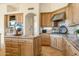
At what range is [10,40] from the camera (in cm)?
240

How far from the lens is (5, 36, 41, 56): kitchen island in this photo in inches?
94.9

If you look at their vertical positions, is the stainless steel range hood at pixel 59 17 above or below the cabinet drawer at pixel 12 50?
above

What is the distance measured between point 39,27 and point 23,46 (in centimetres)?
41

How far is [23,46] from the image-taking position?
2449mm

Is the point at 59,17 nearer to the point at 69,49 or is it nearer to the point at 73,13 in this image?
the point at 73,13

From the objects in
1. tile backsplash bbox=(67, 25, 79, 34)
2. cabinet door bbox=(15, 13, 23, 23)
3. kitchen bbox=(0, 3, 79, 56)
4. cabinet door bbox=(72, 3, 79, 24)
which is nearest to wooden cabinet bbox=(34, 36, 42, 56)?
kitchen bbox=(0, 3, 79, 56)

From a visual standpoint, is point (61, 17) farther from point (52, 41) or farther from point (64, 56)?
point (64, 56)

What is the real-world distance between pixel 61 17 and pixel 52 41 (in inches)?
15.9

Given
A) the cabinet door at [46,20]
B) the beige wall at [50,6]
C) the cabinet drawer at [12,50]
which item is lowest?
the cabinet drawer at [12,50]

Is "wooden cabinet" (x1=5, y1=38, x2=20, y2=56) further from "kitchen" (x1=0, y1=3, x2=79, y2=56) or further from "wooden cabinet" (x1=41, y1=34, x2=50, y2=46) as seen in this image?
"wooden cabinet" (x1=41, y1=34, x2=50, y2=46)

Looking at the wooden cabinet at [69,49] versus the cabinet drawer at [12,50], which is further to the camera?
the cabinet drawer at [12,50]

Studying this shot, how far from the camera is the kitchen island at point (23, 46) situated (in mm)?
2410

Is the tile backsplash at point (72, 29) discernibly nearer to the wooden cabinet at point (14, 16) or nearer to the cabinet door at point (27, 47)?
the cabinet door at point (27, 47)

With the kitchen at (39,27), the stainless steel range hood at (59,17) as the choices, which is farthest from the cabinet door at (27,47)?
the stainless steel range hood at (59,17)
